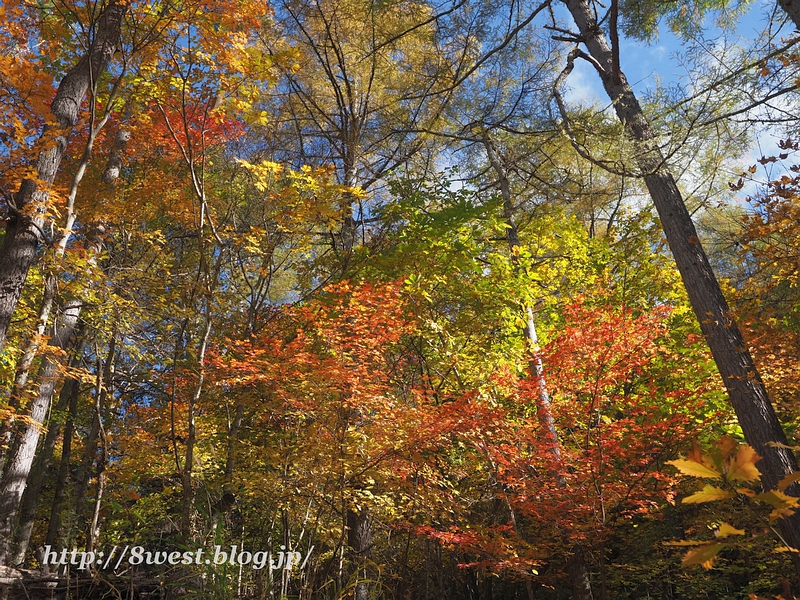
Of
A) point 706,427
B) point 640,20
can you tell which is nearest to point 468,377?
point 706,427

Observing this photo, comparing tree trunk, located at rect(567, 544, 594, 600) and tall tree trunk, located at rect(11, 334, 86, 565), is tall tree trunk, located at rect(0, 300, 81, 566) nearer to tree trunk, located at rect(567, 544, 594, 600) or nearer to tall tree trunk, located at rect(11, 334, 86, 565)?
tall tree trunk, located at rect(11, 334, 86, 565)

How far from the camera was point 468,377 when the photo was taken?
21.1 feet

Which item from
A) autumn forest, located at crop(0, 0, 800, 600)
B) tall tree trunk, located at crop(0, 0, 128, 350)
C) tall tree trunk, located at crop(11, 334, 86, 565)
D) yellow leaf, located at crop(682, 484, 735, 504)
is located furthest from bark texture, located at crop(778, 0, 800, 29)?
tall tree trunk, located at crop(11, 334, 86, 565)

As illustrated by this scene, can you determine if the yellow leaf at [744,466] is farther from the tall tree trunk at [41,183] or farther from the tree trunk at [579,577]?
the tree trunk at [579,577]

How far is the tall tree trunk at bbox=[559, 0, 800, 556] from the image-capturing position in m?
4.18

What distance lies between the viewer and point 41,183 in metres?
4.19

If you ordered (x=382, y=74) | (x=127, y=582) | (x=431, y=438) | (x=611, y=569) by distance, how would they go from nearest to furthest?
1. (x=127, y=582)
2. (x=431, y=438)
3. (x=611, y=569)
4. (x=382, y=74)

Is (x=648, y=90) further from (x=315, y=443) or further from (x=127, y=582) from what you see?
(x=127, y=582)

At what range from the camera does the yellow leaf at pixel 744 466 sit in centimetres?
106

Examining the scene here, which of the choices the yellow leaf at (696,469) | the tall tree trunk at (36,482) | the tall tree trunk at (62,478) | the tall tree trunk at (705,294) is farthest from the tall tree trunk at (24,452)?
the tall tree trunk at (705,294)

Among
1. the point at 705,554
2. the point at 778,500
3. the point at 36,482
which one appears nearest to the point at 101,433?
the point at 36,482

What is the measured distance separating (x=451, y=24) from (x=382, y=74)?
161cm

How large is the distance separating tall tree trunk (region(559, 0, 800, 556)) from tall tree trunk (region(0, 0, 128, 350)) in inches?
179

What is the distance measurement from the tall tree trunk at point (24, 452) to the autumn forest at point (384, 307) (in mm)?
31
